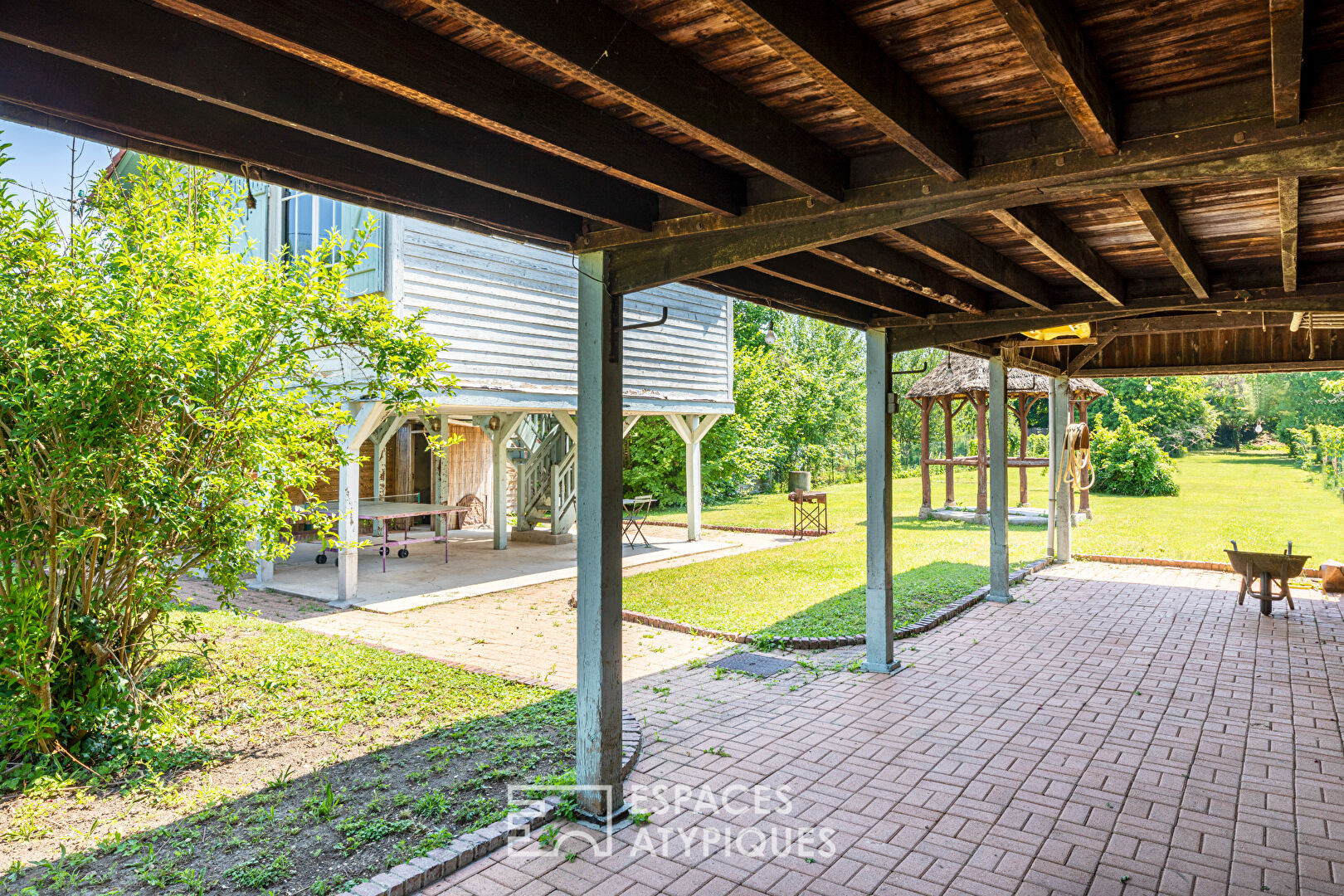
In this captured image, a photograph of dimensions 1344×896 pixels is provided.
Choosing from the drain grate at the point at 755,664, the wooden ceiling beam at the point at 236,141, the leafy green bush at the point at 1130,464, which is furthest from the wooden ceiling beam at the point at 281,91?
the leafy green bush at the point at 1130,464

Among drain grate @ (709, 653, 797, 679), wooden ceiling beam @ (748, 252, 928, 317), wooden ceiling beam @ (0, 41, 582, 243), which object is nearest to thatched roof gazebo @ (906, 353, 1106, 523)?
drain grate @ (709, 653, 797, 679)

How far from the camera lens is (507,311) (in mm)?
10188

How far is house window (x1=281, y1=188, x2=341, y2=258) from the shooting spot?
9992mm

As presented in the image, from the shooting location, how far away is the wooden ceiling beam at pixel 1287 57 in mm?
1702

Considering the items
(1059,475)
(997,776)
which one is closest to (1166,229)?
(997,776)

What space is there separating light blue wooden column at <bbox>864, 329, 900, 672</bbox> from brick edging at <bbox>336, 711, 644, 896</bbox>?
299 cm

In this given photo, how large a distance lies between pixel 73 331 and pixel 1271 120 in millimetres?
5176

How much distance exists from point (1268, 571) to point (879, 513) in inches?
205

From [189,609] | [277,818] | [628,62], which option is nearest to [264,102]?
[628,62]

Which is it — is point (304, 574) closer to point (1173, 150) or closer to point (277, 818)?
point (277, 818)

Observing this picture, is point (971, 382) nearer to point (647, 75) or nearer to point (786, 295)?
point (786, 295)

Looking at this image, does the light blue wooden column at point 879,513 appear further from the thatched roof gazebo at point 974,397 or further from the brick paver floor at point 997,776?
the thatched roof gazebo at point 974,397

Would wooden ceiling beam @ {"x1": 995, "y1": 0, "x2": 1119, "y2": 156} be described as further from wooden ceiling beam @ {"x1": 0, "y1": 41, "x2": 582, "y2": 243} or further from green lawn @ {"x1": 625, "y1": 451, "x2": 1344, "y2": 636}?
green lawn @ {"x1": 625, "y1": 451, "x2": 1344, "y2": 636}

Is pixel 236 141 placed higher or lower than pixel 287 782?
higher
